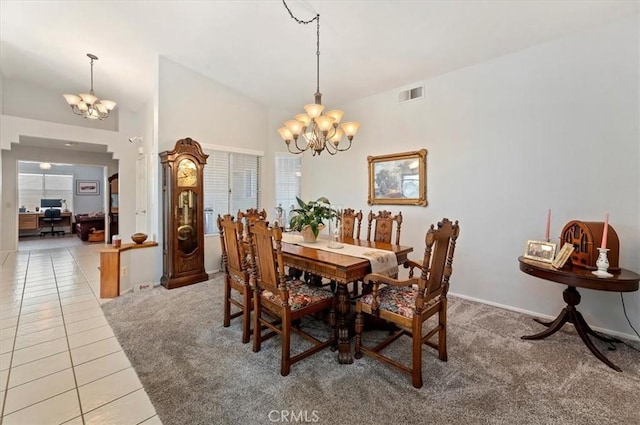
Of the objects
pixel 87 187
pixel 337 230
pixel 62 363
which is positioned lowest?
pixel 62 363

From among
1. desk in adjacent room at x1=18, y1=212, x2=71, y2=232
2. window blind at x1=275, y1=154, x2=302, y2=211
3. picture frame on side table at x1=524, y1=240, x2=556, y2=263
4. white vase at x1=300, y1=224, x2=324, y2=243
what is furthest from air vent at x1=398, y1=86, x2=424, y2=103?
desk in adjacent room at x1=18, y1=212, x2=71, y2=232

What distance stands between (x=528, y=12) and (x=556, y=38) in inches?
23.4

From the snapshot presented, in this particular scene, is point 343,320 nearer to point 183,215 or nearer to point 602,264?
point 602,264

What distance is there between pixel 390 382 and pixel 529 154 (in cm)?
279

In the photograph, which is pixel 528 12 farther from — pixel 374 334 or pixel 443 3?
pixel 374 334

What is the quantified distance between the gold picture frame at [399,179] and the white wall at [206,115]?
2.17 meters

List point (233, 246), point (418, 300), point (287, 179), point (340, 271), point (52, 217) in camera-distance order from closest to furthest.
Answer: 1. point (418, 300)
2. point (340, 271)
3. point (233, 246)
4. point (287, 179)
5. point (52, 217)

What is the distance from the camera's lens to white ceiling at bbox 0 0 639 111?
2.68 m

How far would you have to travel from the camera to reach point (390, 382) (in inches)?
A: 77.7

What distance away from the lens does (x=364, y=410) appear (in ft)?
5.63

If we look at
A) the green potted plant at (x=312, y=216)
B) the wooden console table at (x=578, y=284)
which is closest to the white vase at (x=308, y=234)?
the green potted plant at (x=312, y=216)

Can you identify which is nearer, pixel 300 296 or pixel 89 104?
pixel 300 296

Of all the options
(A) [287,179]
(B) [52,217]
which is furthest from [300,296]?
(B) [52,217]

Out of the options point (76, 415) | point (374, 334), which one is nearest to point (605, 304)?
point (374, 334)
